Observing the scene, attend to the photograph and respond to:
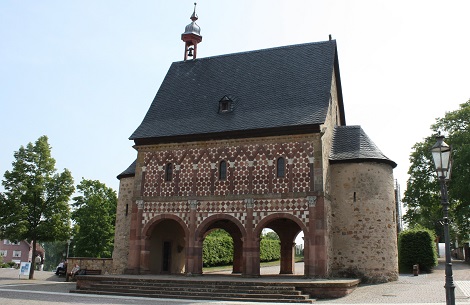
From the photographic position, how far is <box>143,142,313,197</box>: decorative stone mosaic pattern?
74.9ft

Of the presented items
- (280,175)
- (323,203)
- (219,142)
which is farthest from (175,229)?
(323,203)

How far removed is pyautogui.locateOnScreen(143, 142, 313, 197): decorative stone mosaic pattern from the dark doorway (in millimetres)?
4305

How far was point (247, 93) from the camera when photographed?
26.6 meters

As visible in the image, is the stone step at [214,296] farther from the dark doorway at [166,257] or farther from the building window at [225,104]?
the building window at [225,104]

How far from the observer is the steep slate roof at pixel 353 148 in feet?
80.1

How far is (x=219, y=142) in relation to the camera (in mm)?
24734

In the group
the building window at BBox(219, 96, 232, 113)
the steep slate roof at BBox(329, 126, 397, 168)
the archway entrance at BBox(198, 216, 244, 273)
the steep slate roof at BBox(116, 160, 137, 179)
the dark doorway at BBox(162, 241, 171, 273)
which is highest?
the building window at BBox(219, 96, 232, 113)

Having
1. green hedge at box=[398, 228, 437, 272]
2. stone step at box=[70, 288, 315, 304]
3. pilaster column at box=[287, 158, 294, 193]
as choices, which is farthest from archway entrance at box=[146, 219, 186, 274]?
green hedge at box=[398, 228, 437, 272]

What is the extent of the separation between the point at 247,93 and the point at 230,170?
5.22 m

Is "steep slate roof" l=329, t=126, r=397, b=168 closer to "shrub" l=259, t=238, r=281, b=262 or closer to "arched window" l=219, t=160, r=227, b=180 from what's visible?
"arched window" l=219, t=160, r=227, b=180

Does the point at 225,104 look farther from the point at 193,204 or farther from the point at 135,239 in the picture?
the point at 135,239

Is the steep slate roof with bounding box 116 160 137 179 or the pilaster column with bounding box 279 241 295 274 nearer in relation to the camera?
the steep slate roof with bounding box 116 160 137 179

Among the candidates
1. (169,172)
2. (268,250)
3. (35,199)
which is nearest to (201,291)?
(169,172)

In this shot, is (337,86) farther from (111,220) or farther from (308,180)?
(111,220)
